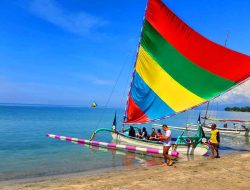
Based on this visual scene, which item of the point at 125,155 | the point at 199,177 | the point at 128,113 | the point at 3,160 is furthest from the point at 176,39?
the point at 3,160

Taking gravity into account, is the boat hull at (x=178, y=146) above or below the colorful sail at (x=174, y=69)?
below

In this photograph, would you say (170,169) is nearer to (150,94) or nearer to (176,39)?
(150,94)

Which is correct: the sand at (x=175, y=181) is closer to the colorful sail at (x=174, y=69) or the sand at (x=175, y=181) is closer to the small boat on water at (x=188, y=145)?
the small boat on water at (x=188, y=145)

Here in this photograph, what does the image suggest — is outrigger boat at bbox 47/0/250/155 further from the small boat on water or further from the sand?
the sand

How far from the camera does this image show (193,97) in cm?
1950

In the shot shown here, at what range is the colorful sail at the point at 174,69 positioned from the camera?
61.1ft

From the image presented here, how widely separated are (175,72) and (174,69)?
0.21m

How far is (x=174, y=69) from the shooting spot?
20078 millimetres

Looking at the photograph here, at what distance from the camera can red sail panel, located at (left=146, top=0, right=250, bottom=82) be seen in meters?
18.1

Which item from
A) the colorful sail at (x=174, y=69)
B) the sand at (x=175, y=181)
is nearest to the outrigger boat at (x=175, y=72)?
the colorful sail at (x=174, y=69)

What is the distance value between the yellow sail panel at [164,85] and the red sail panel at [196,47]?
181cm

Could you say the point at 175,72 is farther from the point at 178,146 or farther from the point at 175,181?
the point at 175,181

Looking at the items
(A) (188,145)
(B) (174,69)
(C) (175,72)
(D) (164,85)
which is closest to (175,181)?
(A) (188,145)

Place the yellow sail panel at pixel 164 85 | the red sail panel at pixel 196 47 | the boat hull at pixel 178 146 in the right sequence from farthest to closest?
the yellow sail panel at pixel 164 85 → the boat hull at pixel 178 146 → the red sail panel at pixel 196 47
